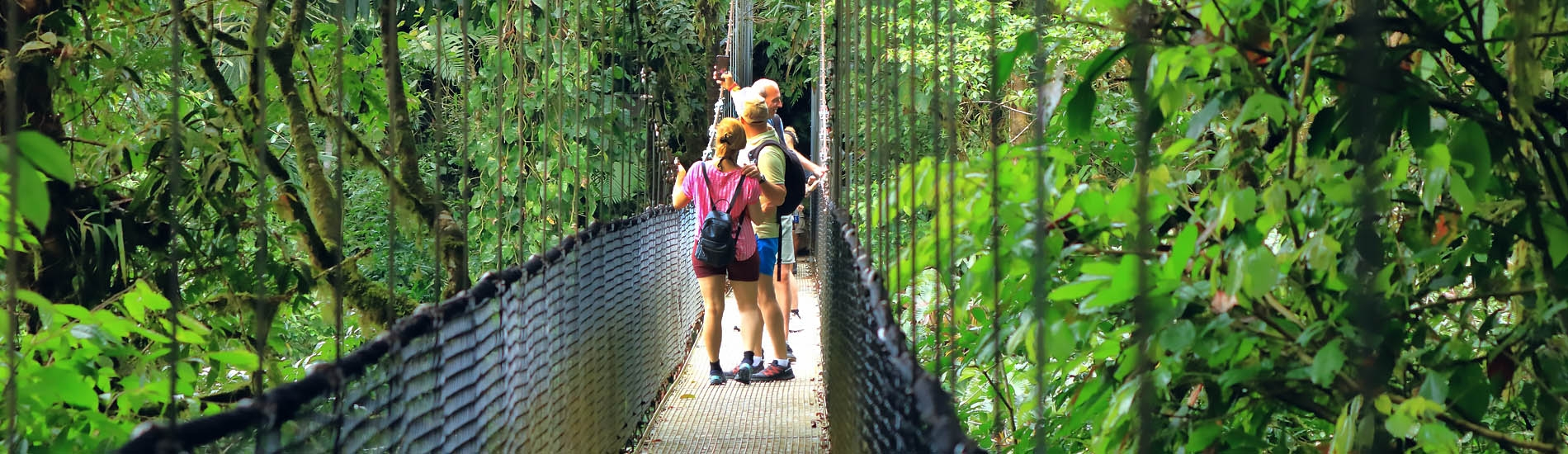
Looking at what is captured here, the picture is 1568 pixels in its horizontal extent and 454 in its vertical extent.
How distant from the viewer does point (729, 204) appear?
388cm

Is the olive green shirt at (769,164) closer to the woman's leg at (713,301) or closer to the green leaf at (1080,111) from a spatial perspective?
the woman's leg at (713,301)

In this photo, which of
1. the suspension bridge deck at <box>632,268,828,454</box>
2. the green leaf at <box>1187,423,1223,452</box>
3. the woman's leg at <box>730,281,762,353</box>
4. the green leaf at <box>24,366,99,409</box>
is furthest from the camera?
the woman's leg at <box>730,281,762,353</box>

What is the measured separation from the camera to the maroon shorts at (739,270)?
3967 mm

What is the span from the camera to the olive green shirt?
398 centimetres

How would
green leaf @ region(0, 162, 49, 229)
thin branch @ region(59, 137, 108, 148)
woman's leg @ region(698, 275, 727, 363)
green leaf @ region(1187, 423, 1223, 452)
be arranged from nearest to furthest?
green leaf @ region(0, 162, 49, 229) < green leaf @ region(1187, 423, 1223, 452) < thin branch @ region(59, 137, 108, 148) < woman's leg @ region(698, 275, 727, 363)

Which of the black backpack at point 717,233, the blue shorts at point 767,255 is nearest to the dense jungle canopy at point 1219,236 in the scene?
the black backpack at point 717,233

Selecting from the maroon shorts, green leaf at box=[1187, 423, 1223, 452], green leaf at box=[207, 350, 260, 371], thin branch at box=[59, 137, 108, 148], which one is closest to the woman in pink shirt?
the maroon shorts

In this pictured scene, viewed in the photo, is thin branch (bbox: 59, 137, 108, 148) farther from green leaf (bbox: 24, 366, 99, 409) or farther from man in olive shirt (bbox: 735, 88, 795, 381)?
Answer: man in olive shirt (bbox: 735, 88, 795, 381)

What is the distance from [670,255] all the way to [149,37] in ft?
8.44

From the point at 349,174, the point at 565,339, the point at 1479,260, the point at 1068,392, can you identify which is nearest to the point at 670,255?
the point at 349,174

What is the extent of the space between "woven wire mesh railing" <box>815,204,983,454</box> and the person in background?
2.71ft

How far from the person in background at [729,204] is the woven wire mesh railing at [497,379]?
0.19m

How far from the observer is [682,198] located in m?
4.01

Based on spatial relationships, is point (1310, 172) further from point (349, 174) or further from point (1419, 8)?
point (349, 174)
